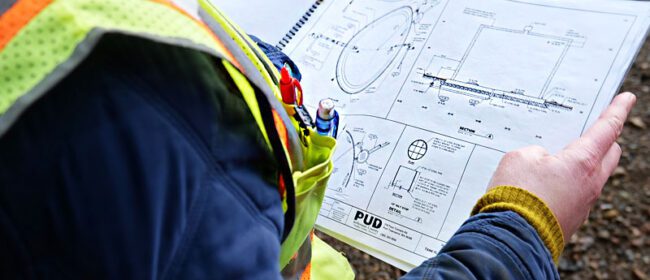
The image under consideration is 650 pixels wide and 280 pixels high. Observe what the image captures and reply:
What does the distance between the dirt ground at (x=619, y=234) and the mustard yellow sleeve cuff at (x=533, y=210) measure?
0.78 m

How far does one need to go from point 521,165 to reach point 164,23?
428 millimetres

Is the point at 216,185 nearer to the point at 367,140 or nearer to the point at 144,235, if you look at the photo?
the point at 144,235

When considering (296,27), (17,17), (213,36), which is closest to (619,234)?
(296,27)

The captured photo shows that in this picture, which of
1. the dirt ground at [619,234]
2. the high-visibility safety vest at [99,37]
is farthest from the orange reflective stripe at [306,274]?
the dirt ground at [619,234]

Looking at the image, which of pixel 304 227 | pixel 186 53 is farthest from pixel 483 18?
pixel 186 53

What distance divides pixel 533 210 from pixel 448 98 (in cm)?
20

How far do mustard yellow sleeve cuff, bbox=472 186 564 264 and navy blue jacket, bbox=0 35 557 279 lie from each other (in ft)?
0.95

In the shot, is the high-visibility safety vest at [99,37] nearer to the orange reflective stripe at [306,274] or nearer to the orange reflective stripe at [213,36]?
the orange reflective stripe at [213,36]

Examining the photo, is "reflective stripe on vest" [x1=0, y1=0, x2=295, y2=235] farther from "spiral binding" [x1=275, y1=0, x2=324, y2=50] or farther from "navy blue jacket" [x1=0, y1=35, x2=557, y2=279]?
"spiral binding" [x1=275, y1=0, x2=324, y2=50]

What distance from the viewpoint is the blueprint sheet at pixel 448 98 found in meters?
0.68

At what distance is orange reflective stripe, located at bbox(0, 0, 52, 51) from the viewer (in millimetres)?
336

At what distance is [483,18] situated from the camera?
2.56ft

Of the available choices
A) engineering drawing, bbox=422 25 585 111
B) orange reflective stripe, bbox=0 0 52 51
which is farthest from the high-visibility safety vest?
engineering drawing, bbox=422 25 585 111

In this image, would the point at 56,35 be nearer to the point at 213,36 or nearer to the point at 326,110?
the point at 213,36
